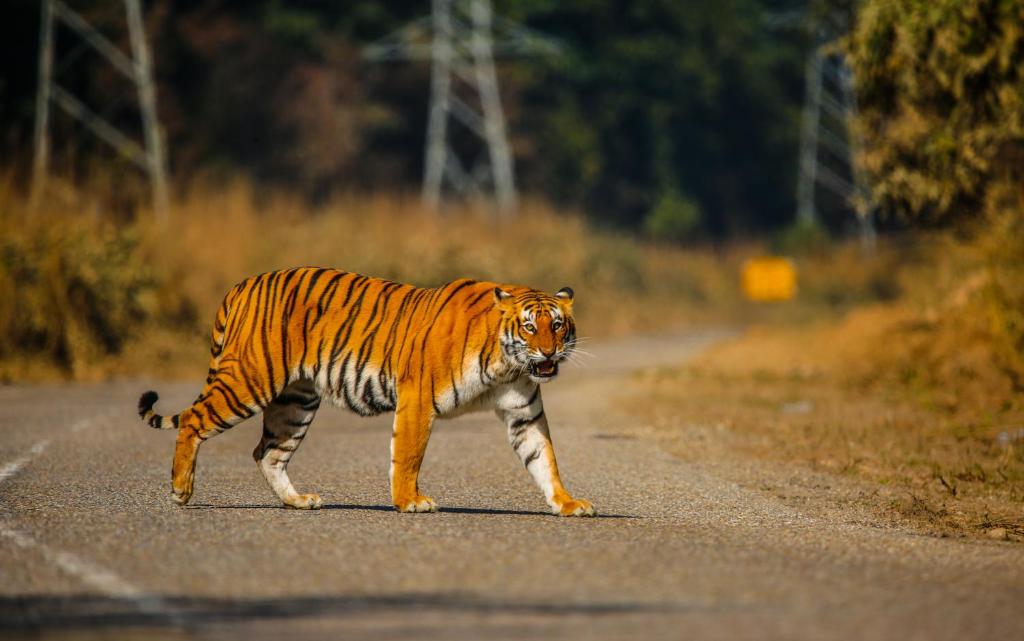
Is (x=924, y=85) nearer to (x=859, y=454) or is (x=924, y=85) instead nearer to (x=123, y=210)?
(x=859, y=454)

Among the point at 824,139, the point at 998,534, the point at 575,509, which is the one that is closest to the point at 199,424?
the point at 575,509

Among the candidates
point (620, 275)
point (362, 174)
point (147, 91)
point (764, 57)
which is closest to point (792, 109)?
point (764, 57)

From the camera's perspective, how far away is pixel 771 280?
50000 millimetres

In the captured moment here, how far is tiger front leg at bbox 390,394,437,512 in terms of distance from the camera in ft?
30.2

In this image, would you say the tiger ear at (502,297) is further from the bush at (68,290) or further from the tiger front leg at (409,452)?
the bush at (68,290)

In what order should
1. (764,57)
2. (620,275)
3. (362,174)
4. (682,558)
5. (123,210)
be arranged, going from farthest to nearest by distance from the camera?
(764,57)
(362,174)
(620,275)
(123,210)
(682,558)

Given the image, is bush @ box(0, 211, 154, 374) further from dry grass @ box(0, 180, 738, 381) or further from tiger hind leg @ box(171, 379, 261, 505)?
tiger hind leg @ box(171, 379, 261, 505)

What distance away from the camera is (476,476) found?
38.4ft

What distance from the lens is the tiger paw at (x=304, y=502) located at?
9.73 meters

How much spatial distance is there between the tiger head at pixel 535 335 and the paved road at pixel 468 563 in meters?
0.85

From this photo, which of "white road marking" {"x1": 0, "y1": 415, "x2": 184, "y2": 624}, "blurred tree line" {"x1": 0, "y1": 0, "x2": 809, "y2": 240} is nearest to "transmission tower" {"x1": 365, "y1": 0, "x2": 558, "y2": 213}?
"blurred tree line" {"x1": 0, "y1": 0, "x2": 809, "y2": 240}

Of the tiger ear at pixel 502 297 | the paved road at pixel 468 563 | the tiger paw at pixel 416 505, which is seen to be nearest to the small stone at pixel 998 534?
the paved road at pixel 468 563

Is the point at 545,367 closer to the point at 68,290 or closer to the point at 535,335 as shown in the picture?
the point at 535,335

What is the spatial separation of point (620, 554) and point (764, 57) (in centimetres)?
6033
